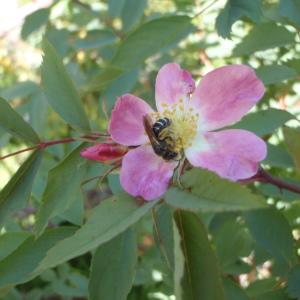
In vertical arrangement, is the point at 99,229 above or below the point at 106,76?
above

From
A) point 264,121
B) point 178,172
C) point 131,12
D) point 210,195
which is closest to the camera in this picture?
point 210,195

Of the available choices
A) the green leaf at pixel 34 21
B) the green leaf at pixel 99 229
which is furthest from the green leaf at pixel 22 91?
the green leaf at pixel 99 229

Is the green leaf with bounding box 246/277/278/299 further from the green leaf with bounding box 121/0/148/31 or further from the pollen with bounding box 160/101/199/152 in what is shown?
the green leaf with bounding box 121/0/148/31

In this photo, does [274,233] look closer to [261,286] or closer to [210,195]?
[261,286]

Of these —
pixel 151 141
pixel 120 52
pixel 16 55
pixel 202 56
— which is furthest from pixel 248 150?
pixel 16 55

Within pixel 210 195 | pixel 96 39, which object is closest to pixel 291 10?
pixel 210 195

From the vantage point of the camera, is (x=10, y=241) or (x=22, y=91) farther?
(x=22, y=91)

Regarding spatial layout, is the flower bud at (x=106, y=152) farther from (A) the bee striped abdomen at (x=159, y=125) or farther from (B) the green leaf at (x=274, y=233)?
(B) the green leaf at (x=274, y=233)

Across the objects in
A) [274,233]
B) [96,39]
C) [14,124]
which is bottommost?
[274,233]
